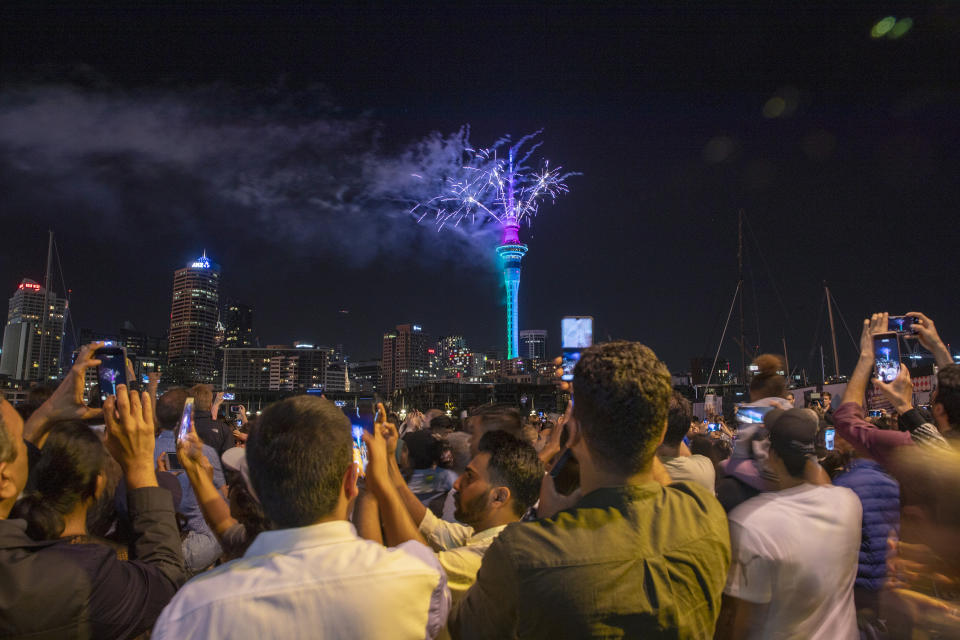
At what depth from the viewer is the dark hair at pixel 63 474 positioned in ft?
8.30

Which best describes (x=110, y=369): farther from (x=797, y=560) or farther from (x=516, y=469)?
(x=797, y=560)

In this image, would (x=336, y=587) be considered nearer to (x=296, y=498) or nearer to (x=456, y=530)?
(x=296, y=498)

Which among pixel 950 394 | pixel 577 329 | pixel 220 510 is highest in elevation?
pixel 577 329

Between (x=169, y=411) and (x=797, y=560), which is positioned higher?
(x=169, y=411)

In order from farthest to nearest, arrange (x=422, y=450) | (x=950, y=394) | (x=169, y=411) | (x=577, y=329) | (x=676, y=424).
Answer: (x=577, y=329) → (x=169, y=411) → (x=422, y=450) → (x=676, y=424) → (x=950, y=394)

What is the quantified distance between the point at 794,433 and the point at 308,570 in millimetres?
2379

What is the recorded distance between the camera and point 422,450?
18.4 ft

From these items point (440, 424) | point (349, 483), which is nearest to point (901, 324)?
point (349, 483)

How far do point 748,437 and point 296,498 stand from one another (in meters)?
3.03

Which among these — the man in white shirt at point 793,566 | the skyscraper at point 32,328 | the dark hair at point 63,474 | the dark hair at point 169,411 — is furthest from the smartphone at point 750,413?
the skyscraper at point 32,328

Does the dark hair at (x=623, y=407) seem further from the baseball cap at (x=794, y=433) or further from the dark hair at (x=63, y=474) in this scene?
the dark hair at (x=63, y=474)

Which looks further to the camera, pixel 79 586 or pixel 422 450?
→ pixel 422 450

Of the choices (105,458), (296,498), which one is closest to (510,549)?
(296,498)

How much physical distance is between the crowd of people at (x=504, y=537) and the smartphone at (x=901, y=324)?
1.55 meters
